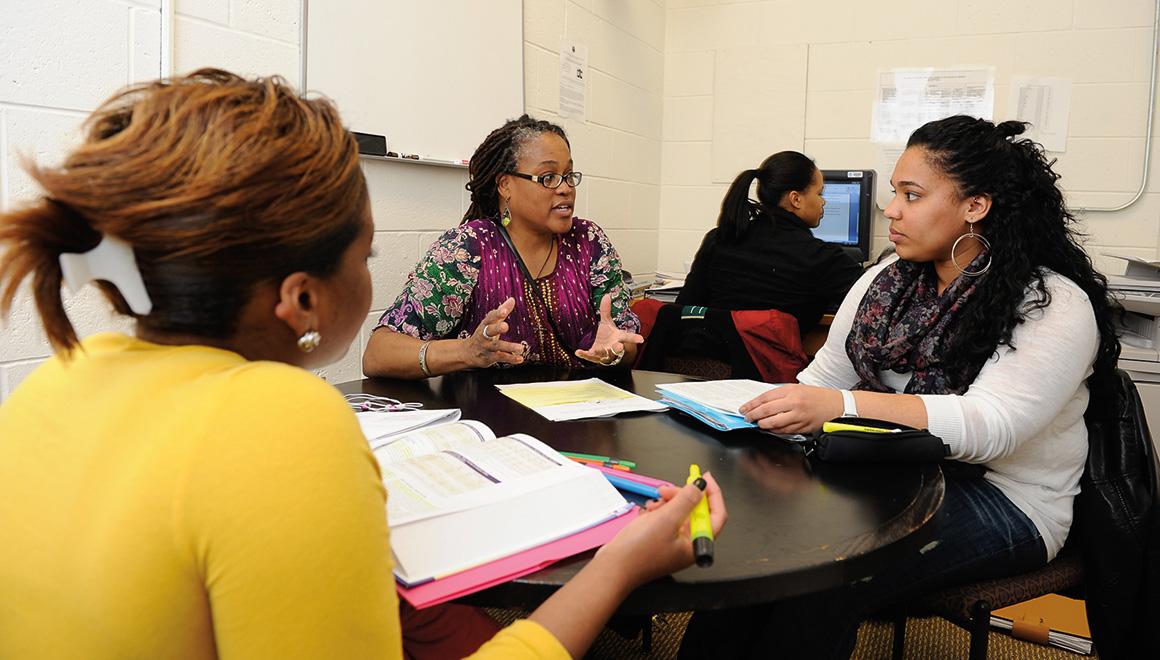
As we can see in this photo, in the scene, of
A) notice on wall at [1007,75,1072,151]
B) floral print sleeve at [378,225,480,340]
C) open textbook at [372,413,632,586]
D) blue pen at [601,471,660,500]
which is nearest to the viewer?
open textbook at [372,413,632,586]

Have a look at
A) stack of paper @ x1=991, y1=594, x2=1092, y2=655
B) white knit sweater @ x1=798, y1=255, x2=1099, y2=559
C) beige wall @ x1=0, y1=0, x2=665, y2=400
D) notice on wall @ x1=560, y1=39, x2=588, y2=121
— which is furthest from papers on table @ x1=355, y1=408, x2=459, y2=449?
notice on wall @ x1=560, y1=39, x2=588, y2=121

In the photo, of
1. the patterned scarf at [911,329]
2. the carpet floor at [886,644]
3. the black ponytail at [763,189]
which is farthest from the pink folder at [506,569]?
the black ponytail at [763,189]

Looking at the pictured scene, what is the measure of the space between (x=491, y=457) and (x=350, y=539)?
47 cm

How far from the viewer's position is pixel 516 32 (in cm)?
295

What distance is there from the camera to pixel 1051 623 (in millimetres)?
2146

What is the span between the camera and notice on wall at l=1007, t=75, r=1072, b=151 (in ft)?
11.2

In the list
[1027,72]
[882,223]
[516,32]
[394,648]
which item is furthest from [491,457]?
[1027,72]

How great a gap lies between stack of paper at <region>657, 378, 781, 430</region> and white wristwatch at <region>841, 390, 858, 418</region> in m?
0.14

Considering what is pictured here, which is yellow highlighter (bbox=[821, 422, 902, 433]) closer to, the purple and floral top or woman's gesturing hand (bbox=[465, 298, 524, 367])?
woman's gesturing hand (bbox=[465, 298, 524, 367])

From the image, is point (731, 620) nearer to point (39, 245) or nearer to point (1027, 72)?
point (39, 245)

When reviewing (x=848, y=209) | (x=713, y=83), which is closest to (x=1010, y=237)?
(x=848, y=209)

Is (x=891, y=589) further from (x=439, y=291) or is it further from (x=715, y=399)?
(x=439, y=291)

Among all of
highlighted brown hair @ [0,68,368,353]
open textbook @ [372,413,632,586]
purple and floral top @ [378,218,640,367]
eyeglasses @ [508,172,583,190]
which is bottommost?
open textbook @ [372,413,632,586]

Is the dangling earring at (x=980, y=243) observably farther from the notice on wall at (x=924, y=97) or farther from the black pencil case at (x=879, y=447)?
the notice on wall at (x=924, y=97)
